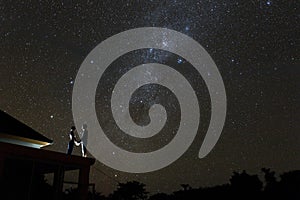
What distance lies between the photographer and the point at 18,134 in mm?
13953

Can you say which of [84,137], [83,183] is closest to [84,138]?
[84,137]

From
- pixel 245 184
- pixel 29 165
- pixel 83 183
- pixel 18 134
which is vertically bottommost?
pixel 83 183

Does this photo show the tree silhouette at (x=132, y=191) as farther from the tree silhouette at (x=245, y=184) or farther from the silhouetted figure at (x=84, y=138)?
the silhouetted figure at (x=84, y=138)

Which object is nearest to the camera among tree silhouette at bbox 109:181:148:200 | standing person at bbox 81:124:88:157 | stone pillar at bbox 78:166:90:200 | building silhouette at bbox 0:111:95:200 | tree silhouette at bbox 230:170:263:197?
building silhouette at bbox 0:111:95:200

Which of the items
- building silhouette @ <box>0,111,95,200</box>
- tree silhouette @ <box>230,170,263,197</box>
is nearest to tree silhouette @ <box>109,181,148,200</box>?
tree silhouette @ <box>230,170,263,197</box>

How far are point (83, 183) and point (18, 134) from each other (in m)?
3.56


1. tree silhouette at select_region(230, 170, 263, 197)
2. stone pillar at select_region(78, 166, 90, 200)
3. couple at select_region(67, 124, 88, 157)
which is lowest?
stone pillar at select_region(78, 166, 90, 200)

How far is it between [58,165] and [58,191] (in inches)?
32.9

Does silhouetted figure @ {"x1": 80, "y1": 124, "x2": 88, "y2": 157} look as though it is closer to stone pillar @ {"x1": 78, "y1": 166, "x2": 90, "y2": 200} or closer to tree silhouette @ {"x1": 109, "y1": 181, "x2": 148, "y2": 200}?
stone pillar @ {"x1": 78, "y1": 166, "x2": 90, "y2": 200}

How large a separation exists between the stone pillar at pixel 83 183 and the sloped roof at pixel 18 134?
312 centimetres

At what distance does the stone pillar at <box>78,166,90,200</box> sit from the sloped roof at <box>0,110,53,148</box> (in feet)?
10.2

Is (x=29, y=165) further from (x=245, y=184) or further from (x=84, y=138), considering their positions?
(x=245, y=184)

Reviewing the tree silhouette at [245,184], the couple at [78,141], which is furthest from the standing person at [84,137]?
the tree silhouette at [245,184]

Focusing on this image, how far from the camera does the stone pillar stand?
11.8 m
